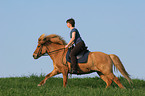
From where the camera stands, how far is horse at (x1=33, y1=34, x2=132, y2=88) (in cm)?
925

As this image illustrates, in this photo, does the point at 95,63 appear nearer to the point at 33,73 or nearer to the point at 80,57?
the point at 80,57

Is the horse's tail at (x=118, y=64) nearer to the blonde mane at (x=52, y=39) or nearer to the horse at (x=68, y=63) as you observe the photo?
the horse at (x=68, y=63)

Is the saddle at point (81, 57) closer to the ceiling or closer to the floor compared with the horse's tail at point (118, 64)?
closer to the ceiling

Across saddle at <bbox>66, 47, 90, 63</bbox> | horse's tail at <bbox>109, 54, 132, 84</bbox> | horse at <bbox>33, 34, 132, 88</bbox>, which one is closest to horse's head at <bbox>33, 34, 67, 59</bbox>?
horse at <bbox>33, 34, 132, 88</bbox>

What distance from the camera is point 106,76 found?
9.36 m

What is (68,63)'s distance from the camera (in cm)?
938

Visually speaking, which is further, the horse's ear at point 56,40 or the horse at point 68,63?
the horse's ear at point 56,40

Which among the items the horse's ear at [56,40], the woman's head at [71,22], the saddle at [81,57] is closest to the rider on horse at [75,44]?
the woman's head at [71,22]

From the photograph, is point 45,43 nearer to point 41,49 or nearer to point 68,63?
point 41,49

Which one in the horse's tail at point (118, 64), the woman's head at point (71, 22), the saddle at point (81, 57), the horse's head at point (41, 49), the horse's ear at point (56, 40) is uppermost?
the woman's head at point (71, 22)

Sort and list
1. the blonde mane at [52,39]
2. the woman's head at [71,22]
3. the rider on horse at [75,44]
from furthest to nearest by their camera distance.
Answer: the blonde mane at [52,39] → the woman's head at [71,22] → the rider on horse at [75,44]

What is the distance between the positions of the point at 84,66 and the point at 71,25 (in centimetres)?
179

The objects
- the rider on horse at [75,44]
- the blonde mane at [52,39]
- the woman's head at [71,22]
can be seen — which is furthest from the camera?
the blonde mane at [52,39]

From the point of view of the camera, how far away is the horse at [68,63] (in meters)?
9.25
